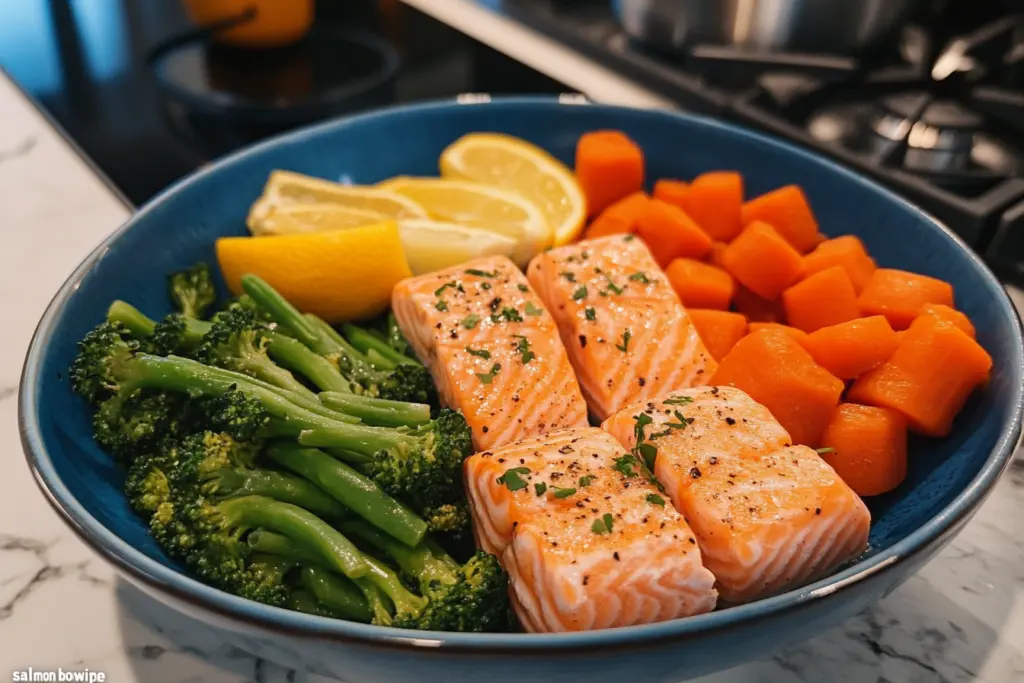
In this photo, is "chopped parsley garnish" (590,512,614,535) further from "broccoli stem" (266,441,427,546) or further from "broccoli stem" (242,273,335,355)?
"broccoli stem" (242,273,335,355)

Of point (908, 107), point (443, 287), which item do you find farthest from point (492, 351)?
point (908, 107)

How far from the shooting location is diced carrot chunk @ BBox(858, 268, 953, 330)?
144cm

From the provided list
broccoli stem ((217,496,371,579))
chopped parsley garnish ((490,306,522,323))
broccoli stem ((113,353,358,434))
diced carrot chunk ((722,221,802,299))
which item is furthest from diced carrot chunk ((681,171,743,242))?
broccoli stem ((217,496,371,579))

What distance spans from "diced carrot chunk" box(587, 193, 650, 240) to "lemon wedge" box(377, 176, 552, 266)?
0.35 ft

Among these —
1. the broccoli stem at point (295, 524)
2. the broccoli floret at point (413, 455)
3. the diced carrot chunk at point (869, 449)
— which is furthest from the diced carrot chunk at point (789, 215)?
the broccoli stem at point (295, 524)

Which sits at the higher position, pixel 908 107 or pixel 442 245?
pixel 908 107

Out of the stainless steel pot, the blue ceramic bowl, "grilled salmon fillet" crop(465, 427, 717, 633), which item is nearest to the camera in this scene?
the blue ceramic bowl

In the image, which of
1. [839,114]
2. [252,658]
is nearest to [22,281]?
[252,658]

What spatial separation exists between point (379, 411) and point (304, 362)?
18 cm

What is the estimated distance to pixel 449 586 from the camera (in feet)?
3.54

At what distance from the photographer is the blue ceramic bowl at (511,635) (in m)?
0.90

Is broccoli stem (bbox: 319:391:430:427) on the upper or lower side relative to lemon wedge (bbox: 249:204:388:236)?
lower

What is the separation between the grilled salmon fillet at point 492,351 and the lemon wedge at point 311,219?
25 centimetres

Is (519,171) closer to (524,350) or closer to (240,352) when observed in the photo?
(524,350)
